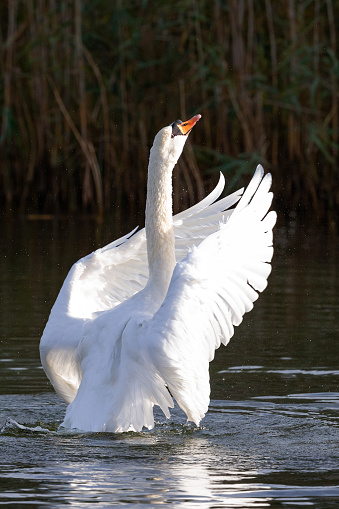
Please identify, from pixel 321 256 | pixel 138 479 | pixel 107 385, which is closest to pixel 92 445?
pixel 107 385

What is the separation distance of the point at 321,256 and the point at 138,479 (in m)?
7.87

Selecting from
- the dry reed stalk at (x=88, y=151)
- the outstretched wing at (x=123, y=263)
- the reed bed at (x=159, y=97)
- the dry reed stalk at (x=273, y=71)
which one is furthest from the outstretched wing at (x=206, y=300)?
the dry reed stalk at (x=88, y=151)

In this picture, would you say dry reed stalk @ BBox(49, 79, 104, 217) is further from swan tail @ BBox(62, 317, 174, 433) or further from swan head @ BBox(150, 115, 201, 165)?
swan tail @ BBox(62, 317, 174, 433)

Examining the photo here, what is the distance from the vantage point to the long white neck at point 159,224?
6492 mm

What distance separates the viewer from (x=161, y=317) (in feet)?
18.4

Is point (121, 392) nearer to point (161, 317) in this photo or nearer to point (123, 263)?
point (161, 317)

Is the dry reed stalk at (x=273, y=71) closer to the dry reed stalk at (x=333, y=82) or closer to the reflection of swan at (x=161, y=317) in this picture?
the dry reed stalk at (x=333, y=82)

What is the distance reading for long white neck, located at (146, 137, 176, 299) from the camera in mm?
6492

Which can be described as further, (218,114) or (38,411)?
(218,114)

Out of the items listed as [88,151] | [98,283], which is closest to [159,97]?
[88,151]

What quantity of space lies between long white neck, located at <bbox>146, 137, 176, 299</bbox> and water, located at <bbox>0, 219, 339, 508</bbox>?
36.0 inches

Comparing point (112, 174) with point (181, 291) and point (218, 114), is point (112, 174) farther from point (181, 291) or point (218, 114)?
point (181, 291)

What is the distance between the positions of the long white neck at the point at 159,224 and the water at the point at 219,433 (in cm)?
92

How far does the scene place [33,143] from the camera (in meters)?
16.7
